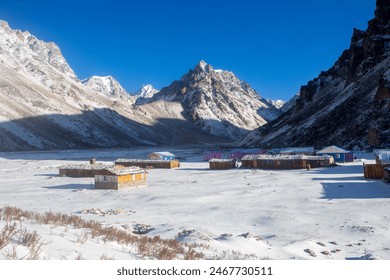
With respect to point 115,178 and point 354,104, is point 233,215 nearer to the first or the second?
point 115,178

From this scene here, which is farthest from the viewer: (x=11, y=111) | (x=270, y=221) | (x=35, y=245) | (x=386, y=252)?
(x=11, y=111)

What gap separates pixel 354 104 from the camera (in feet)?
257

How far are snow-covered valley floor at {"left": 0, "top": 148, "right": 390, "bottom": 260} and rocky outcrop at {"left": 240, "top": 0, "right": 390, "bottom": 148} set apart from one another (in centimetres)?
3615

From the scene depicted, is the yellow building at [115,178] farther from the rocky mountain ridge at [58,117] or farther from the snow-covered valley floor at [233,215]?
the rocky mountain ridge at [58,117]

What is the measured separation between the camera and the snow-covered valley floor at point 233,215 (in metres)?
11.4

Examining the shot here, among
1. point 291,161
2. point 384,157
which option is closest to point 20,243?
point 384,157

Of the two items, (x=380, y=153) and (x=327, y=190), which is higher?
(x=380, y=153)

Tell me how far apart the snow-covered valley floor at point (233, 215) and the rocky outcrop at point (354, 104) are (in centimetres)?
3615

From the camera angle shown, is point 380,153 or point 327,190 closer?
point 327,190

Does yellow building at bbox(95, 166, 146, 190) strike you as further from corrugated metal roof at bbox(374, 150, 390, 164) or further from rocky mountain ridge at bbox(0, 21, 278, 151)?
rocky mountain ridge at bbox(0, 21, 278, 151)
